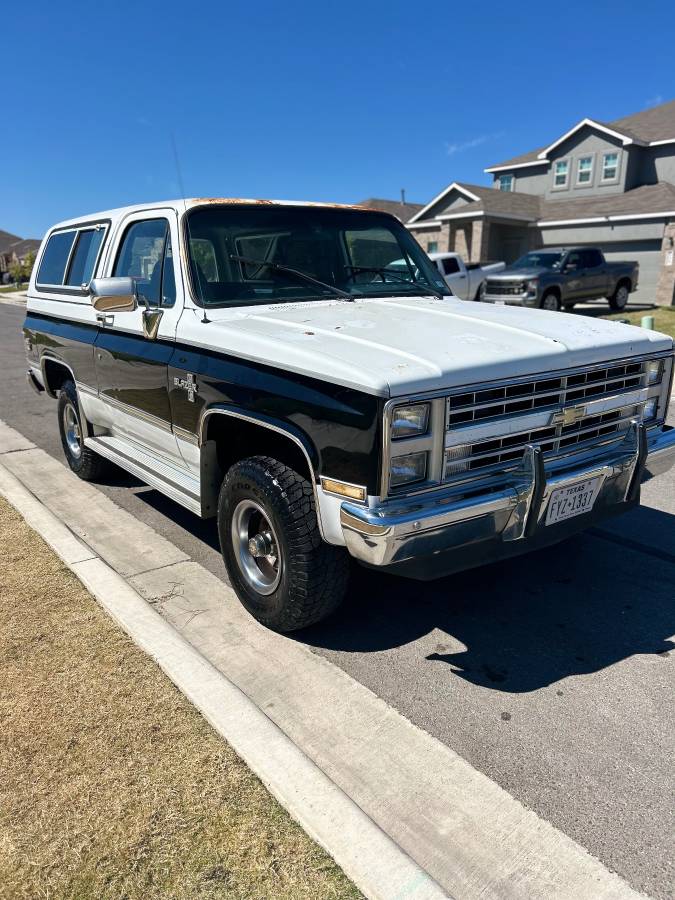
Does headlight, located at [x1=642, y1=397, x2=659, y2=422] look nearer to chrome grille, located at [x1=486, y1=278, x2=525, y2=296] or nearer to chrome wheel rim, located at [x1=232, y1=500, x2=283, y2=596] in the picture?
chrome wheel rim, located at [x1=232, y1=500, x2=283, y2=596]

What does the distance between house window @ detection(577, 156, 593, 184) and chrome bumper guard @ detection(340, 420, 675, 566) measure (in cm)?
2868

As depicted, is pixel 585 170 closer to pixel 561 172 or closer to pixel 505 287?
pixel 561 172

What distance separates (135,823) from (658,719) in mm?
2072

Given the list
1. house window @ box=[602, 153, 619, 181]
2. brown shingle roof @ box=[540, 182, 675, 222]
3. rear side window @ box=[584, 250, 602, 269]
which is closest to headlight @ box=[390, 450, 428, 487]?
rear side window @ box=[584, 250, 602, 269]

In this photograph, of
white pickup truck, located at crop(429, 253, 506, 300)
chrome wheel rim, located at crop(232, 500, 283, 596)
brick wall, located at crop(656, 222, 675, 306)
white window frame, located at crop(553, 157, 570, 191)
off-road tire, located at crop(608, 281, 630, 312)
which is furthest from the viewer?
white window frame, located at crop(553, 157, 570, 191)

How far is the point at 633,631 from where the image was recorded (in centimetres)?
359

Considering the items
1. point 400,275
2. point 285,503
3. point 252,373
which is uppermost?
point 400,275

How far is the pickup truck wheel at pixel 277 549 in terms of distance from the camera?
325 cm

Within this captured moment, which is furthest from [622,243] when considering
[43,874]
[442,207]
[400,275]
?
[43,874]

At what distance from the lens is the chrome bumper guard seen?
2811mm

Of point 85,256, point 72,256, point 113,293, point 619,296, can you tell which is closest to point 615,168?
point 619,296

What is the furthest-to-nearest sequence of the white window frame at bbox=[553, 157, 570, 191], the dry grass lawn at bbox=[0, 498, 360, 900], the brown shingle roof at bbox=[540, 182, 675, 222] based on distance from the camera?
the white window frame at bbox=[553, 157, 570, 191] < the brown shingle roof at bbox=[540, 182, 675, 222] < the dry grass lawn at bbox=[0, 498, 360, 900]

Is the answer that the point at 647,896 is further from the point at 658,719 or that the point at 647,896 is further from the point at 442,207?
the point at 442,207

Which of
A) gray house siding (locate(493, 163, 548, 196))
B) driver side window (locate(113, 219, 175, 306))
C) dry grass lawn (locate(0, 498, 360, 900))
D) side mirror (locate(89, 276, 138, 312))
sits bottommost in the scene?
dry grass lawn (locate(0, 498, 360, 900))
